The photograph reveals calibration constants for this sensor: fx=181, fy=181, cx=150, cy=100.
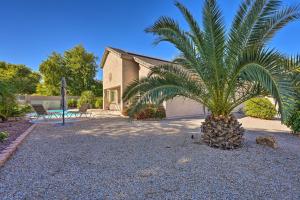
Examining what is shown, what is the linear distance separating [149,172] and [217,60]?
4048mm

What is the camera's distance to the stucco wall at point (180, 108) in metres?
16.0

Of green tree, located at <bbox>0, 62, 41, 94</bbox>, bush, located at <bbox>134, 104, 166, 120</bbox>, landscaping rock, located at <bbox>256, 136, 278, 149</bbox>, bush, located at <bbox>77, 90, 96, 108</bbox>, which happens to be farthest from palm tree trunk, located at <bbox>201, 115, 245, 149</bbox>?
green tree, located at <bbox>0, 62, 41, 94</bbox>

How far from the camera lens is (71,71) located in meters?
35.1

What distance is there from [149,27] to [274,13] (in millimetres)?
3947

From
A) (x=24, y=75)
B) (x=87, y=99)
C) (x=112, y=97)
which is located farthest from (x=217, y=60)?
(x=24, y=75)

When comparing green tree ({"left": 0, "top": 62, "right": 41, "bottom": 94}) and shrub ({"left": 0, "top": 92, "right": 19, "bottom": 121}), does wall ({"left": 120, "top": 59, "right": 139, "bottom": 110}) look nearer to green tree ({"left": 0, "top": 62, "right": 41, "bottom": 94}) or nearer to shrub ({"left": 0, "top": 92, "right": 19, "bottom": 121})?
shrub ({"left": 0, "top": 92, "right": 19, "bottom": 121})

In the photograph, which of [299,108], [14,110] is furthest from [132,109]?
[14,110]

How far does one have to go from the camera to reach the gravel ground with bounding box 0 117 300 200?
3.47m

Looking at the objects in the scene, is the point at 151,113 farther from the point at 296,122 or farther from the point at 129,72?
the point at 296,122

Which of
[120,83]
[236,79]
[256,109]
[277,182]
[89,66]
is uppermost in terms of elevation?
[89,66]

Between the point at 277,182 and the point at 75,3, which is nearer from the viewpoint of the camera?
the point at 277,182

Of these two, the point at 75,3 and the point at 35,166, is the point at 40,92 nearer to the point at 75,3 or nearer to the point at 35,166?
the point at 75,3

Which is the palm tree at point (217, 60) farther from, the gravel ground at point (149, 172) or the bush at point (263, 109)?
the bush at point (263, 109)

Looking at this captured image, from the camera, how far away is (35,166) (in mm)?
4793
